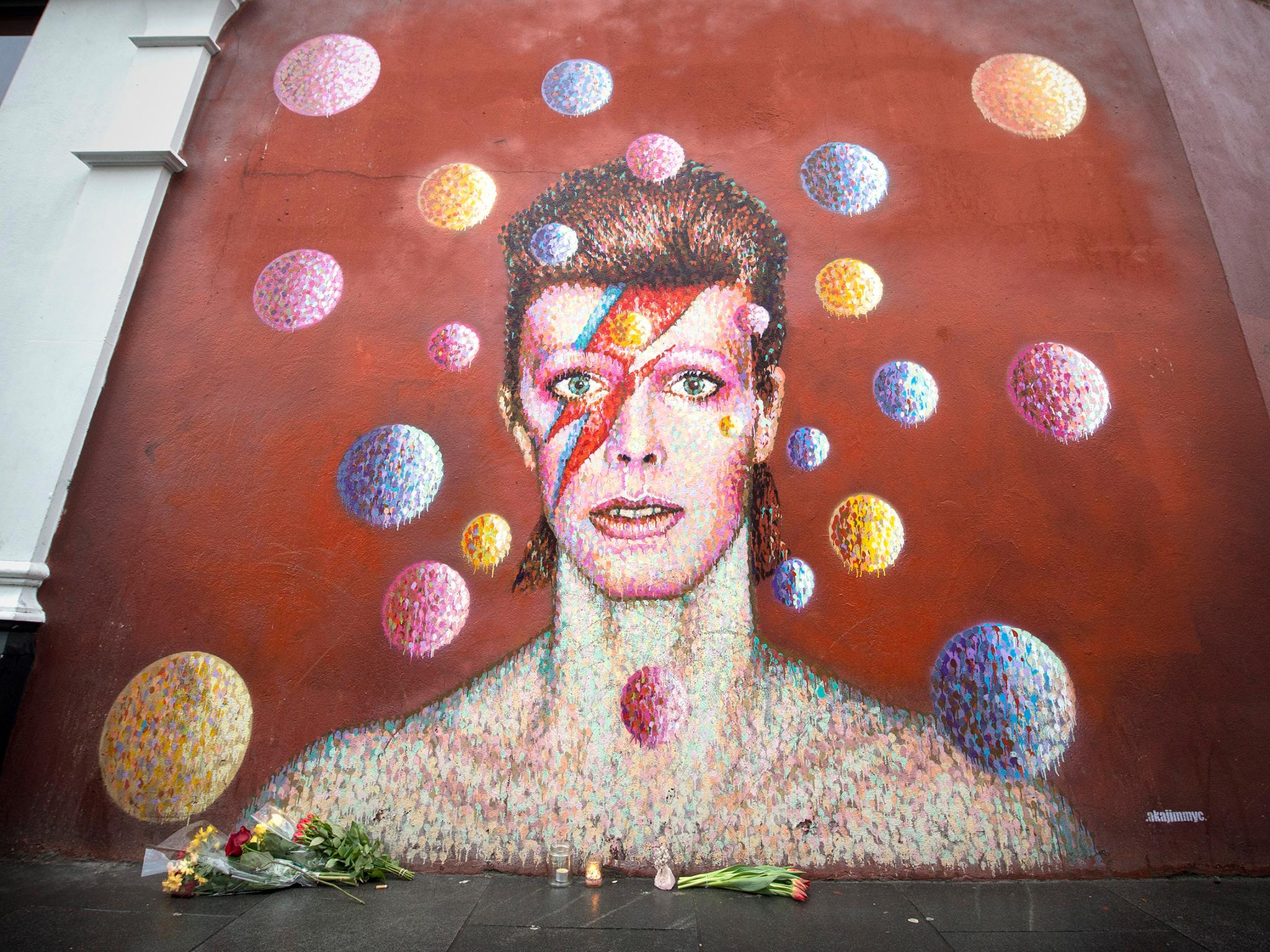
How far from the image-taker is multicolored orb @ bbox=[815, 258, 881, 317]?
4.01 metres

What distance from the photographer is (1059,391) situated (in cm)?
391

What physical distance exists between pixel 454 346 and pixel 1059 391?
3347 mm

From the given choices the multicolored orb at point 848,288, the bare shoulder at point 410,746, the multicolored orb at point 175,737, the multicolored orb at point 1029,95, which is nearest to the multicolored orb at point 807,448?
the multicolored orb at point 848,288

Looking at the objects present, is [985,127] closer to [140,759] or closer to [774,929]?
[774,929]

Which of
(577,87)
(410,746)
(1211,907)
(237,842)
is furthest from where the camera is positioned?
(577,87)

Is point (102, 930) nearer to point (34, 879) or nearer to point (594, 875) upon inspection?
point (34, 879)

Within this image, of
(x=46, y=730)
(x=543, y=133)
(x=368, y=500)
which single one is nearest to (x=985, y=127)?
(x=543, y=133)

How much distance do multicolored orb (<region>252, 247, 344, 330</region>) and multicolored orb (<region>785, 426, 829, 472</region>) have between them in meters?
2.72

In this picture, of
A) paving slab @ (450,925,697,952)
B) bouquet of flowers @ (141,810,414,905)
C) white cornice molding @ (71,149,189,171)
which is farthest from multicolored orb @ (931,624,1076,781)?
white cornice molding @ (71,149,189,171)

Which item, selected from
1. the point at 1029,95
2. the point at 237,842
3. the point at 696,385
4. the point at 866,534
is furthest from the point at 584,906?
the point at 1029,95

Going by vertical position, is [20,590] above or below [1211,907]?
above

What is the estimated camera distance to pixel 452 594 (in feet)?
12.0

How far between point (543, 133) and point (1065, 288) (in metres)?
3.22

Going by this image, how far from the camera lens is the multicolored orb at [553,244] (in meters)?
4.09
